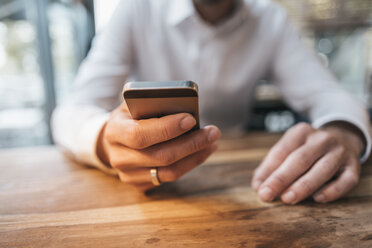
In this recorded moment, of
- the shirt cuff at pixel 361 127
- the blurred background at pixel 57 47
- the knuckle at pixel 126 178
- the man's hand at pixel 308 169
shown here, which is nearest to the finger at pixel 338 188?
the man's hand at pixel 308 169

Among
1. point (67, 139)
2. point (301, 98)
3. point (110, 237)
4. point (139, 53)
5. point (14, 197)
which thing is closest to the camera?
point (110, 237)

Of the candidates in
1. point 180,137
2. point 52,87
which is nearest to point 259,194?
point 180,137

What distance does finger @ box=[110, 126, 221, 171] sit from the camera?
37 centimetres

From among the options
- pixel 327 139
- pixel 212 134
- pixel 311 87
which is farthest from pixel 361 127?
pixel 212 134

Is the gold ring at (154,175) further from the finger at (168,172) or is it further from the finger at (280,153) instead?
the finger at (280,153)

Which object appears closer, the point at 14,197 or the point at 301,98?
the point at 14,197

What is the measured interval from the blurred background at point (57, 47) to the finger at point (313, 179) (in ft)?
3.90

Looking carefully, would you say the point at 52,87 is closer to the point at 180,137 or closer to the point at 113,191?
the point at 113,191

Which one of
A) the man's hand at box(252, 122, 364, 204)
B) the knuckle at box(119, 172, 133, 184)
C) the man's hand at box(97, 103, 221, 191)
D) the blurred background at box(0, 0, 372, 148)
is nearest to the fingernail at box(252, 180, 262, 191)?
the man's hand at box(252, 122, 364, 204)

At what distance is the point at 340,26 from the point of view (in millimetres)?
2160

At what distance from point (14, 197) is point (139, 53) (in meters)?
0.70

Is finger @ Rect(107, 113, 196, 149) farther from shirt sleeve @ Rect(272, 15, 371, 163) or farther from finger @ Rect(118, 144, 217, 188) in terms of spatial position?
shirt sleeve @ Rect(272, 15, 371, 163)

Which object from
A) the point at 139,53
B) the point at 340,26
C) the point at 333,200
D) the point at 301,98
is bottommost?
the point at 333,200

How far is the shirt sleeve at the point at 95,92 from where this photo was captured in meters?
0.53
